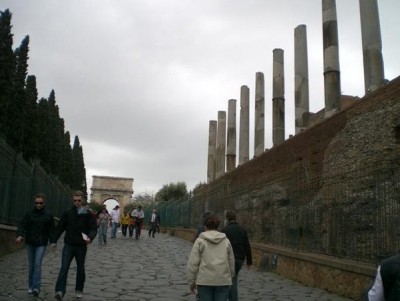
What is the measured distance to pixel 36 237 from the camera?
24.4 ft

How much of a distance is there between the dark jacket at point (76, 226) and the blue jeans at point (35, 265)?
1.25ft

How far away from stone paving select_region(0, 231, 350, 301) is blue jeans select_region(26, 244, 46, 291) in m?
0.21

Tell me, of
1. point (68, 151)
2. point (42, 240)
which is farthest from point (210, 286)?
point (68, 151)

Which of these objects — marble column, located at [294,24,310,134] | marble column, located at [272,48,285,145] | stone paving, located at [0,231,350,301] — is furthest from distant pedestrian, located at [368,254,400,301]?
marble column, located at [272,48,285,145]

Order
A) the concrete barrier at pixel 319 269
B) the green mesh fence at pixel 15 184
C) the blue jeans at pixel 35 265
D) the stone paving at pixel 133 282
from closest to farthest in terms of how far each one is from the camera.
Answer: the blue jeans at pixel 35 265 < the stone paving at pixel 133 282 < the concrete barrier at pixel 319 269 < the green mesh fence at pixel 15 184

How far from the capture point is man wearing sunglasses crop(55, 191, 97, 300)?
23.4 feet

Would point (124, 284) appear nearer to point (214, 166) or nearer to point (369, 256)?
point (369, 256)

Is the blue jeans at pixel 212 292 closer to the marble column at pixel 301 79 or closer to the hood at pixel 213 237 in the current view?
the hood at pixel 213 237

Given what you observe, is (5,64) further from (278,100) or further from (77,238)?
(77,238)

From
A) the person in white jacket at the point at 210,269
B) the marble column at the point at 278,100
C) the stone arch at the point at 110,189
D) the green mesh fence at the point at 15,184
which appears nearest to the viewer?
the person in white jacket at the point at 210,269

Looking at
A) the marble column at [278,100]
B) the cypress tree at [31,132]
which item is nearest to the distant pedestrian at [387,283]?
the marble column at [278,100]

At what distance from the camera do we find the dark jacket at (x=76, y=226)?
736cm

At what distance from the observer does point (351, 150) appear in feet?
38.4

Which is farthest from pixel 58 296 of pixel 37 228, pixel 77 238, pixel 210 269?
pixel 210 269
